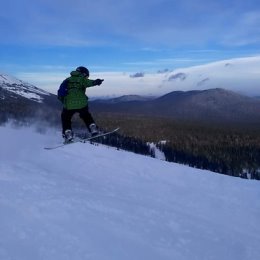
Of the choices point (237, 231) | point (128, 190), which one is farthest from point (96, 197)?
point (237, 231)

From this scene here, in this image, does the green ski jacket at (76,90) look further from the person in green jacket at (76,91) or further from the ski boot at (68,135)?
the ski boot at (68,135)

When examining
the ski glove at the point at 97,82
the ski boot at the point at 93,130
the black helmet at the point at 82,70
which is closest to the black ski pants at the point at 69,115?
the ski boot at the point at 93,130

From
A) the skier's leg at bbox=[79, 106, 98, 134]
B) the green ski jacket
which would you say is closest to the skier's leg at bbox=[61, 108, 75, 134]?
the green ski jacket

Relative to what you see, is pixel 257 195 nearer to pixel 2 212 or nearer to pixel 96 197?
pixel 96 197

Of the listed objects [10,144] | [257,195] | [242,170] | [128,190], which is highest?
[10,144]

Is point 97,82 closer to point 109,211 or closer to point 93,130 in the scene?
point 93,130

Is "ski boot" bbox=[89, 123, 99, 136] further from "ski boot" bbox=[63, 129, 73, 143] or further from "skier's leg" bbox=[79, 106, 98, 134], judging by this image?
"ski boot" bbox=[63, 129, 73, 143]

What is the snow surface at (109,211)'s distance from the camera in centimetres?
732

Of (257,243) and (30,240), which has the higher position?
(30,240)

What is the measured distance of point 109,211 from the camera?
9.52 m

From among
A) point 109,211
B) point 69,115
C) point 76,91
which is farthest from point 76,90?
point 109,211

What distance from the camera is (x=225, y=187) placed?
60.9 ft

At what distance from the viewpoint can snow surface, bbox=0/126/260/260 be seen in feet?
24.0

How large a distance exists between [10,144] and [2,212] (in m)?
8.22
